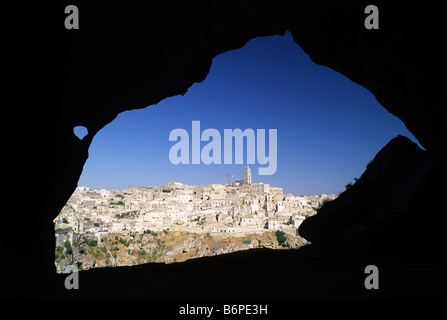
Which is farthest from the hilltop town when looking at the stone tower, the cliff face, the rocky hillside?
the stone tower

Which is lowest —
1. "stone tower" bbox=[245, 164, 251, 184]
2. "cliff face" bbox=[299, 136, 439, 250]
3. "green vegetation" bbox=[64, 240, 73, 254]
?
"green vegetation" bbox=[64, 240, 73, 254]

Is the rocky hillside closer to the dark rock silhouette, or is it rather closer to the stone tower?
the dark rock silhouette

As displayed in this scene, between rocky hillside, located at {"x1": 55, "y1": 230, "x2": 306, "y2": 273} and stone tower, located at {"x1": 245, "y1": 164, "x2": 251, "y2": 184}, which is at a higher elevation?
stone tower, located at {"x1": 245, "y1": 164, "x2": 251, "y2": 184}

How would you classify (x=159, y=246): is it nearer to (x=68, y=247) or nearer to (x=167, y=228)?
(x=167, y=228)

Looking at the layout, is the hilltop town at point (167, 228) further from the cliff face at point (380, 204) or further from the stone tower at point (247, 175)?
the stone tower at point (247, 175)

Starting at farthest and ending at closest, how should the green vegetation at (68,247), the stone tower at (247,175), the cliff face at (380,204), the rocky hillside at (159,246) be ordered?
the stone tower at (247,175), the rocky hillside at (159,246), the green vegetation at (68,247), the cliff face at (380,204)

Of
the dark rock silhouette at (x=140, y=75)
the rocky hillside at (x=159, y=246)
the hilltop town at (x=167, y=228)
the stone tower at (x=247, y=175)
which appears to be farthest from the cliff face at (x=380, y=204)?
the stone tower at (x=247, y=175)
